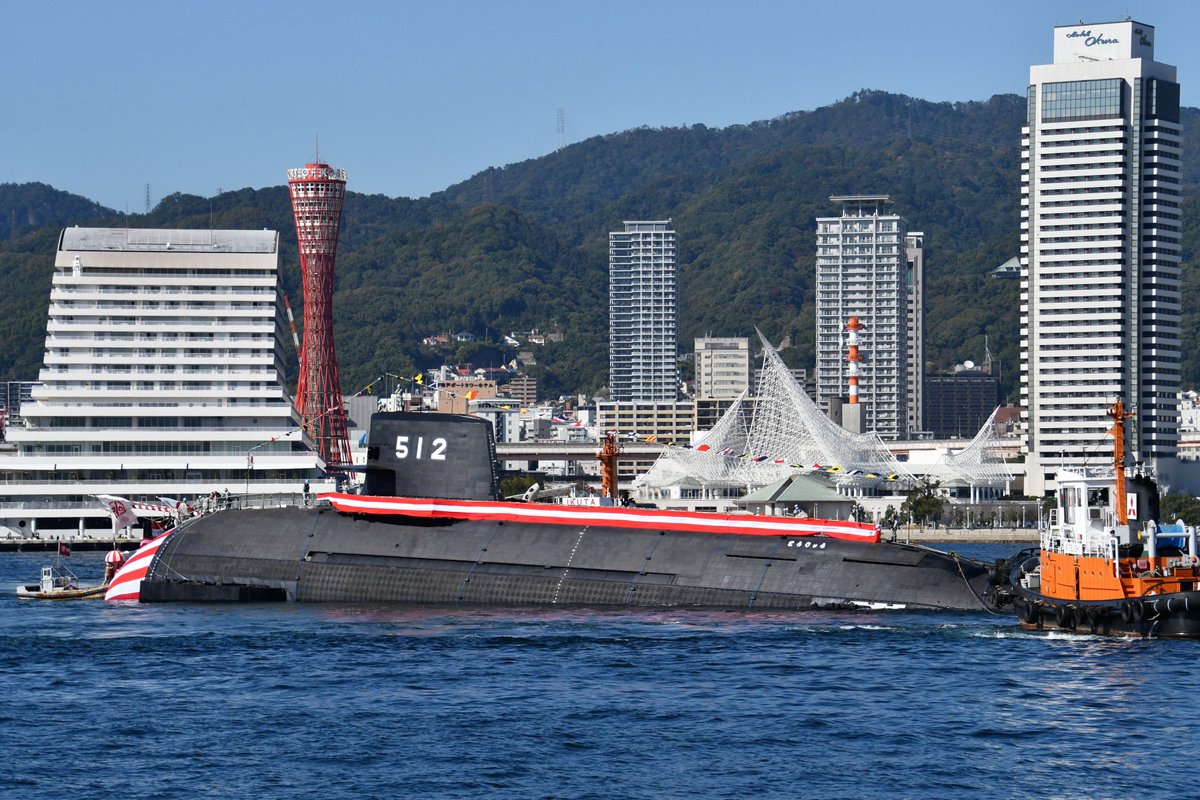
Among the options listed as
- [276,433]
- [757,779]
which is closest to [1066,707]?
[757,779]

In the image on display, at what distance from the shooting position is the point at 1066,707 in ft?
123

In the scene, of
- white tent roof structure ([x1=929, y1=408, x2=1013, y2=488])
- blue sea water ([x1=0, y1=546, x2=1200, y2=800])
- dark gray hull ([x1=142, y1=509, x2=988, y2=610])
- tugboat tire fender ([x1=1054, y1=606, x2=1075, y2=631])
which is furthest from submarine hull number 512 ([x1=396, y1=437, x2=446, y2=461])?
white tent roof structure ([x1=929, y1=408, x2=1013, y2=488])

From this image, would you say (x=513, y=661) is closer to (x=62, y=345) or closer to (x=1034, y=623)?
(x=1034, y=623)

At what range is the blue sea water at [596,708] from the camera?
3203 cm

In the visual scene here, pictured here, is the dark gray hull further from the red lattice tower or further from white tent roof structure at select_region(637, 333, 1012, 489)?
white tent roof structure at select_region(637, 333, 1012, 489)

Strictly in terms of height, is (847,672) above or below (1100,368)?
below

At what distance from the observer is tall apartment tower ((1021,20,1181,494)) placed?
569 ft

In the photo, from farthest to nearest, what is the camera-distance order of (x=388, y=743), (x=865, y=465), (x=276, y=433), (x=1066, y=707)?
(x=865, y=465), (x=276, y=433), (x=1066, y=707), (x=388, y=743)

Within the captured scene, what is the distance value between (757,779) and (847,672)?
424 inches

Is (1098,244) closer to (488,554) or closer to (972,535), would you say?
(972,535)

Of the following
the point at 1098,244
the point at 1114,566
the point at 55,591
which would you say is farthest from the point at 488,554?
the point at 1098,244

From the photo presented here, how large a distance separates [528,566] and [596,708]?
686 inches

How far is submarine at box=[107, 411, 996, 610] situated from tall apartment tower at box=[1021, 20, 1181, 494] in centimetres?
12379

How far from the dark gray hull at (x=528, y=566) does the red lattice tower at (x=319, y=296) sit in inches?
3182
